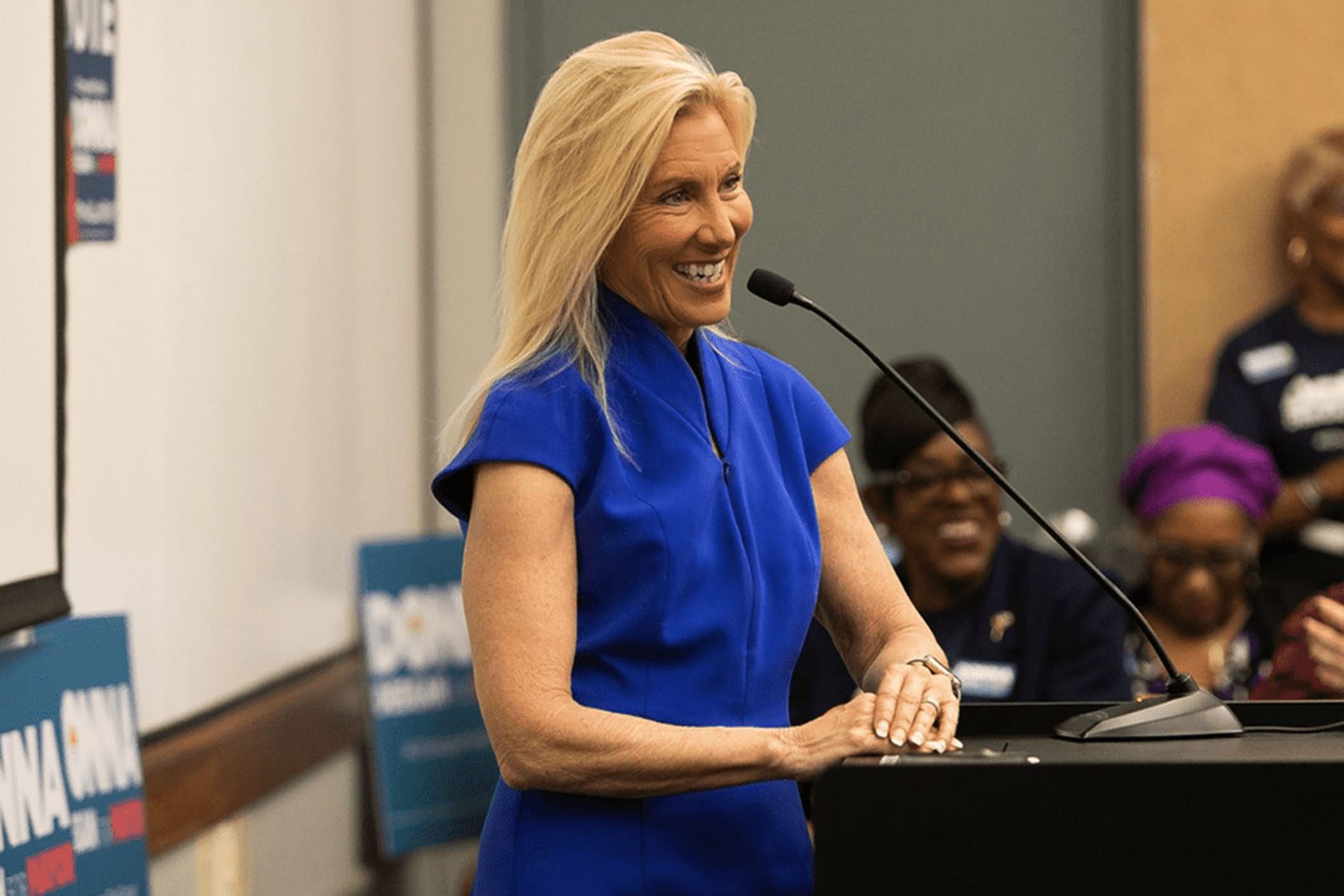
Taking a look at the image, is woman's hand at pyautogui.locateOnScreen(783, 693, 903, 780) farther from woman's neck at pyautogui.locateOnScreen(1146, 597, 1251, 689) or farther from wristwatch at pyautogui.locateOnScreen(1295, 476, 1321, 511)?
wristwatch at pyautogui.locateOnScreen(1295, 476, 1321, 511)

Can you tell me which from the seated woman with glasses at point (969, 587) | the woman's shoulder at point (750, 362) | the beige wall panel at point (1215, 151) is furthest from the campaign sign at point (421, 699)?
the woman's shoulder at point (750, 362)

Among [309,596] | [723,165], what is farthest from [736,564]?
[309,596]

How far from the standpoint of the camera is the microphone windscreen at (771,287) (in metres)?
1.50

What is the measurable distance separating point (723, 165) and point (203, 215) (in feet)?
5.86

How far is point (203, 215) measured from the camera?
119 inches

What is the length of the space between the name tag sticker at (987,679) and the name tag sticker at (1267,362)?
1588 mm

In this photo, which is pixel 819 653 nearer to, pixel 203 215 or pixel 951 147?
pixel 203 215

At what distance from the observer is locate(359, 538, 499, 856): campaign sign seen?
12.4ft

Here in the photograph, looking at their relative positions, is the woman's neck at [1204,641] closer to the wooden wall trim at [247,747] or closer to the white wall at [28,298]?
the wooden wall trim at [247,747]

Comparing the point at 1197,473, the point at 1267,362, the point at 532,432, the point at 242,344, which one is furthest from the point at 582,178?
the point at 1267,362

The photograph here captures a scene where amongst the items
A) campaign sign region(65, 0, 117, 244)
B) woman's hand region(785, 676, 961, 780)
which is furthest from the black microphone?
campaign sign region(65, 0, 117, 244)

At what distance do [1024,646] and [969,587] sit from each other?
15 cm

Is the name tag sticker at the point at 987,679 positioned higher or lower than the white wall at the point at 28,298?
lower

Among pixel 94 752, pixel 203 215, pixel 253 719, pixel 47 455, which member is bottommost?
pixel 253 719
